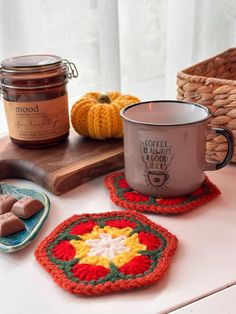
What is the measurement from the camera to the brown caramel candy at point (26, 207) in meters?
0.51

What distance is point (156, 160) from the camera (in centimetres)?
53

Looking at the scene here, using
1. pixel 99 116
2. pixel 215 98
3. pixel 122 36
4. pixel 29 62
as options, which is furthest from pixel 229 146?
pixel 122 36

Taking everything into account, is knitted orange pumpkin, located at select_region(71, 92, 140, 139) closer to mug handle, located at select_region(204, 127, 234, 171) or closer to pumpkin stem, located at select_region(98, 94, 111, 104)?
pumpkin stem, located at select_region(98, 94, 111, 104)

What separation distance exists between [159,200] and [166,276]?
0.43 ft

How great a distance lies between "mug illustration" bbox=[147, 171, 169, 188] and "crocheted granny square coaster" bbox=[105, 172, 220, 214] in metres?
0.02

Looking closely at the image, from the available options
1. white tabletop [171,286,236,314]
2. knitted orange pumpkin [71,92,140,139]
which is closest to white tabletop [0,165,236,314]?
white tabletop [171,286,236,314]

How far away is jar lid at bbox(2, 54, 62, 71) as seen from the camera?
0.63 metres

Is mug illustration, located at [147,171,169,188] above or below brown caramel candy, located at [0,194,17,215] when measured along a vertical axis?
above

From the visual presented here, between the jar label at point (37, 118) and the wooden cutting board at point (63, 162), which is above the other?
the jar label at point (37, 118)

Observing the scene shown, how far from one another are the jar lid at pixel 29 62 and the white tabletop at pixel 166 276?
0.68ft

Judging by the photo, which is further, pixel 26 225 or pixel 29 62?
pixel 29 62

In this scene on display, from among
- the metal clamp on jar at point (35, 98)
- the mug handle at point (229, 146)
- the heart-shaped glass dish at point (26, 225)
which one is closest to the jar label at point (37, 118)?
the metal clamp on jar at point (35, 98)

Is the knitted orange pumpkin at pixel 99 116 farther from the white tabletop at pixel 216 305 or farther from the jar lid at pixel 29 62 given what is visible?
the white tabletop at pixel 216 305

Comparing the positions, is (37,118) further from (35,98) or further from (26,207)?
(26,207)
